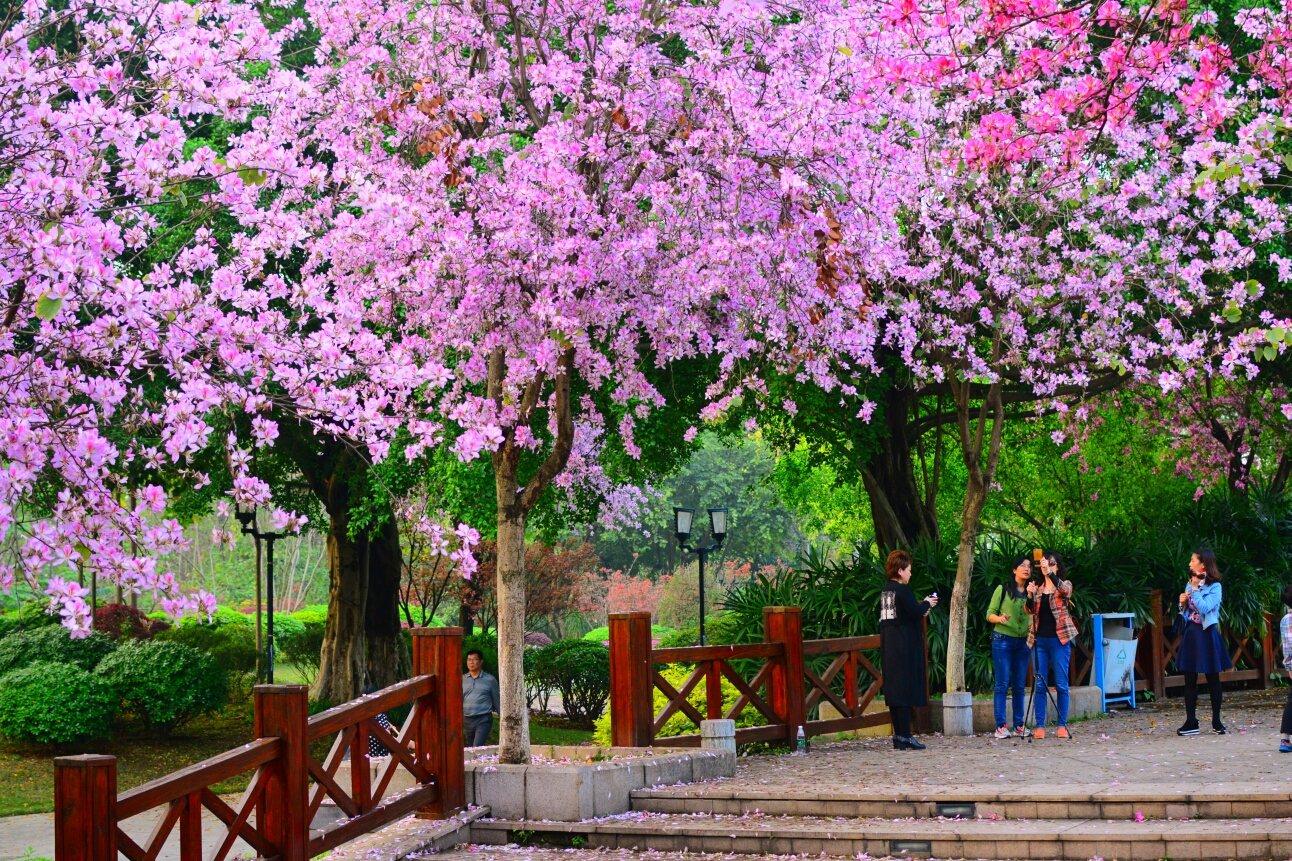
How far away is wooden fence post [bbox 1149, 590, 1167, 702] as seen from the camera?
1572 centimetres

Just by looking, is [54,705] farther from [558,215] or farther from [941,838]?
[941,838]

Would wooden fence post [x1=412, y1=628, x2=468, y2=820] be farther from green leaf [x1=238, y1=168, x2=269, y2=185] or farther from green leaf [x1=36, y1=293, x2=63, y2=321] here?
green leaf [x1=36, y1=293, x2=63, y2=321]

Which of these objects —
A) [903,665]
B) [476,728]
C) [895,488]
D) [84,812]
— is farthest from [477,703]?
[895,488]

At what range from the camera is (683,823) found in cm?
865

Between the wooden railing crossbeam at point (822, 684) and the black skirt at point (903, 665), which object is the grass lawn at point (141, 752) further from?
the black skirt at point (903, 665)

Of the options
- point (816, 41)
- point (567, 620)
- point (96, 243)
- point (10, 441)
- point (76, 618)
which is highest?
point (816, 41)

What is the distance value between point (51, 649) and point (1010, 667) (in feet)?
47.8

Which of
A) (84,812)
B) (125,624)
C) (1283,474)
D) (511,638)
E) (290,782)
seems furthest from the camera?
(125,624)

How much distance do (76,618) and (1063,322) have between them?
1153 cm

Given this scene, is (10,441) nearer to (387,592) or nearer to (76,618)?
(76,618)

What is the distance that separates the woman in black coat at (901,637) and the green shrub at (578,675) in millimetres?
10009

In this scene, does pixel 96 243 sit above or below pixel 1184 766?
above

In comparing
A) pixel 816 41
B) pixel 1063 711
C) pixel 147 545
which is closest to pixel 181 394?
pixel 147 545

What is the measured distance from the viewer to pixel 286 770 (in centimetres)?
717
